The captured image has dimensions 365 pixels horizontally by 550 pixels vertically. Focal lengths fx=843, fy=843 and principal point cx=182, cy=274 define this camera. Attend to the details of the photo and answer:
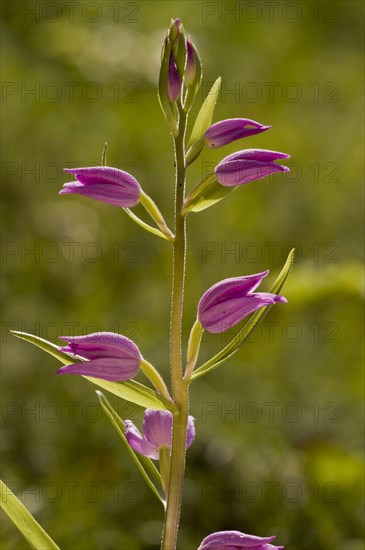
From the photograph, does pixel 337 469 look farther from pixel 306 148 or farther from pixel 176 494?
pixel 306 148

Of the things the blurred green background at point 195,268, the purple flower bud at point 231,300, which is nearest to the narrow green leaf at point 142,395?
the purple flower bud at point 231,300

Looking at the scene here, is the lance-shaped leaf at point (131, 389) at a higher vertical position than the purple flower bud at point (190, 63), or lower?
lower

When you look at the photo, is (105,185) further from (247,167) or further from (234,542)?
(234,542)

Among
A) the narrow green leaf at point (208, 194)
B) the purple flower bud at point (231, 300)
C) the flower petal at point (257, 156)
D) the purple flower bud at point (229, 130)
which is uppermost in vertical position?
the purple flower bud at point (229, 130)

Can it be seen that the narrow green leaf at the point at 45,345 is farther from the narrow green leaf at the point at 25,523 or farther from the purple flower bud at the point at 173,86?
the purple flower bud at the point at 173,86

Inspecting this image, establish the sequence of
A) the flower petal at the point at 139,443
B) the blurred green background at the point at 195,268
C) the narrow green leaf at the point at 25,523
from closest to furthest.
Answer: the narrow green leaf at the point at 25,523, the flower petal at the point at 139,443, the blurred green background at the point at 195,268

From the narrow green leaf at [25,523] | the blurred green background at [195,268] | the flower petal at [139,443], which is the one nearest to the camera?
the narrow green leaf at [25,523]
